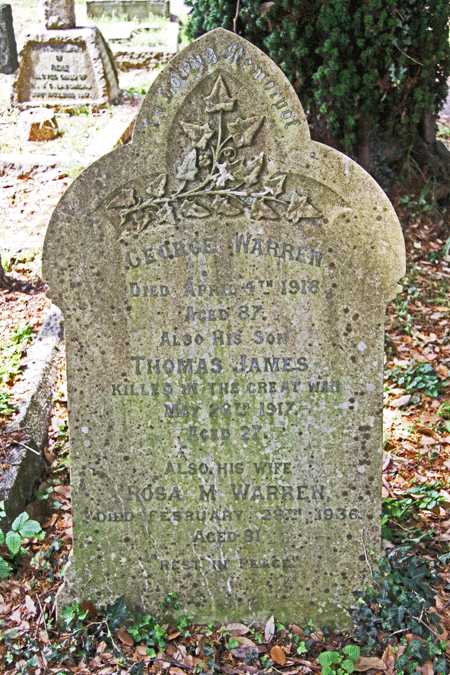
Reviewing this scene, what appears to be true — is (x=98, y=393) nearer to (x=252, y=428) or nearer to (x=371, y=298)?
(x=252, y=428)

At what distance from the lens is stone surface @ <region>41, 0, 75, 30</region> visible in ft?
28.1

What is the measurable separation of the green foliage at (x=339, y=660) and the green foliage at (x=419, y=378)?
2.02 metres

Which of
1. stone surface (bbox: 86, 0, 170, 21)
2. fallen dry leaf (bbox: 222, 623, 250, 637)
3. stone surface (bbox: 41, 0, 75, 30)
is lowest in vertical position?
fallen dry leaf (bbox: 222, 623, 250, 637)

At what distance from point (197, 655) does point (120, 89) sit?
8150mm

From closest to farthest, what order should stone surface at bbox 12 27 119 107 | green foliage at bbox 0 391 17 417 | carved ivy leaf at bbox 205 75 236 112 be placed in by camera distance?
carved ivy leaf at bbox 205 75 236 112, green foliage at bbox 0 391 17 417, stone surface at bbox 12 27 119 107

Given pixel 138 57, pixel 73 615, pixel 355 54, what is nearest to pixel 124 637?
pixel 73 615

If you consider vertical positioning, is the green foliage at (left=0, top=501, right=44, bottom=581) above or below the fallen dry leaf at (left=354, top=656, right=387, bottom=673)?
above

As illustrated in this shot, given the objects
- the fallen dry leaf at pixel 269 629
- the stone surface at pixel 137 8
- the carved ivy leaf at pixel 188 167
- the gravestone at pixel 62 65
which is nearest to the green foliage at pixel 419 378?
the fallen dry leaf at pixel 269 629

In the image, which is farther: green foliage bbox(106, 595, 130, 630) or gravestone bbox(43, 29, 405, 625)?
green foliage bbox(106, 595, 130, 630)

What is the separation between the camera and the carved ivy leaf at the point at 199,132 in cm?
249

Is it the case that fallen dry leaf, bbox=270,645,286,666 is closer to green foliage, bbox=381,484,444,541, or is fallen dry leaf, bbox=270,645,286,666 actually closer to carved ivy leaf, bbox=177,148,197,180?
green foliage, bbox=381,484,444,541

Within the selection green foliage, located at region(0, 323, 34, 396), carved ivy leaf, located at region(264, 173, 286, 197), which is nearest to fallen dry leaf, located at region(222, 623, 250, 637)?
green foliage, located at region(0, 323, 34, 396)

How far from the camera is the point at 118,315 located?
267 cm

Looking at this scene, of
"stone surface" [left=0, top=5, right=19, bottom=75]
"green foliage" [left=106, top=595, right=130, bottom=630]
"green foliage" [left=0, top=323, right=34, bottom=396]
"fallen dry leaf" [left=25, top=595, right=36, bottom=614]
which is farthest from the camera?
"stone surface" [left=0, top=5, right=19, bottom=75]
